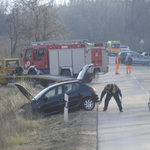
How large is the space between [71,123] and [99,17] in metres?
70.7

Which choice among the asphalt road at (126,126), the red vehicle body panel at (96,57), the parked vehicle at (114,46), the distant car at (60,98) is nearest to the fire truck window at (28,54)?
the red vehicle body panel at (96,57)

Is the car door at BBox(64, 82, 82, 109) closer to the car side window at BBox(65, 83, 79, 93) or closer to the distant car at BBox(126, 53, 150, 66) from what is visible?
the car side window at BBox(65, 83, 79, 93)

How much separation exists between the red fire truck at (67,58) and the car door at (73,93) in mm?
8747

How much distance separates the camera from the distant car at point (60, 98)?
36.2 feet

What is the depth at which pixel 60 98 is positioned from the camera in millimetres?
11195

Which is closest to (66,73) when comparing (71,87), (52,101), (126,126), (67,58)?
(67,58)

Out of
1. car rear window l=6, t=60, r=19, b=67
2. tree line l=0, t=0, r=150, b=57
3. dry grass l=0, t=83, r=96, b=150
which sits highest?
tree line l=0, t=0, r=150, b=57

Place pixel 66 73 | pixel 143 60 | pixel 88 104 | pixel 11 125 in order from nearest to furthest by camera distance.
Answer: pixel 11 125 < pixel 88 104 < pixel 66 73 < pixel 143 60

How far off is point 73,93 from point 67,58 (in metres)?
9.91

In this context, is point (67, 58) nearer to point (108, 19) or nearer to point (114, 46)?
point (114, 46)

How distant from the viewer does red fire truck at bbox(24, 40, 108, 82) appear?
20.7 m

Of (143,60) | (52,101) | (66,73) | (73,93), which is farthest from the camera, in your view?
(143,60)

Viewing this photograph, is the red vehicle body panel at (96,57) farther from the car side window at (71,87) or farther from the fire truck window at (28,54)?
the car side window at (71,87)

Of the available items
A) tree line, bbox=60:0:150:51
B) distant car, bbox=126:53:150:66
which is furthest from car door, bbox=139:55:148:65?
tree line, bbox=60:0:150:51
